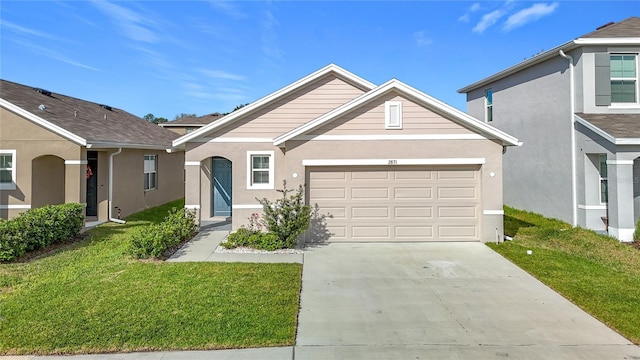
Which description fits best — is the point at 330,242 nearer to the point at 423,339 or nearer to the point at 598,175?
the point at 423,339

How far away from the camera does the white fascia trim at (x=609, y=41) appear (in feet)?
37.4

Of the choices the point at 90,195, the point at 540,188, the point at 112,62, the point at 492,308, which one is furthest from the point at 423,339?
the point at 112,62

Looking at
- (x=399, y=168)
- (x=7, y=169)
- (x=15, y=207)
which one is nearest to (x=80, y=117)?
(x=7, y=169)

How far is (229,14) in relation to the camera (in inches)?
504

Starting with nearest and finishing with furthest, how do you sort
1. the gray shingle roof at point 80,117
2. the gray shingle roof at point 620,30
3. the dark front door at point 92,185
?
the gray shingle roof at point 620,30
the gray shingle roof at point 80,117
the dark front door at point 92,185

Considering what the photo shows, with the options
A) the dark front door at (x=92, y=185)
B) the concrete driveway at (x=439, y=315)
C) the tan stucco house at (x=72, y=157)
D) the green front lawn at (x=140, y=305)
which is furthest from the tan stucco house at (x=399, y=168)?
the dark front door at (x=92, y=185)

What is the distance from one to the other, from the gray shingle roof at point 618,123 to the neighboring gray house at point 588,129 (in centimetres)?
2

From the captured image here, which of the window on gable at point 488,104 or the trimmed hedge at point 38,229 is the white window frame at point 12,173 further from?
the window on gable at point 488,104

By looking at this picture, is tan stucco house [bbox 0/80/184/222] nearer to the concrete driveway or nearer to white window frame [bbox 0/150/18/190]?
white window frame [bbox 0/150/18/190]

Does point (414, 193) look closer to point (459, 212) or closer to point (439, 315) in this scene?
point (459, 212)

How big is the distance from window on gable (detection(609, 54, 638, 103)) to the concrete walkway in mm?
7878

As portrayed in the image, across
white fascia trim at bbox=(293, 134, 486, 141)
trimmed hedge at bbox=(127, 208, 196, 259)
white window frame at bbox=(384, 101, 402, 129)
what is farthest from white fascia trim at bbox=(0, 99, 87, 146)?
white window frame at bbox=(384, 101, 402, 129)

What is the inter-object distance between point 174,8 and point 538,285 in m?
Result: 12.9

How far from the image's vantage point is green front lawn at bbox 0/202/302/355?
471cm
